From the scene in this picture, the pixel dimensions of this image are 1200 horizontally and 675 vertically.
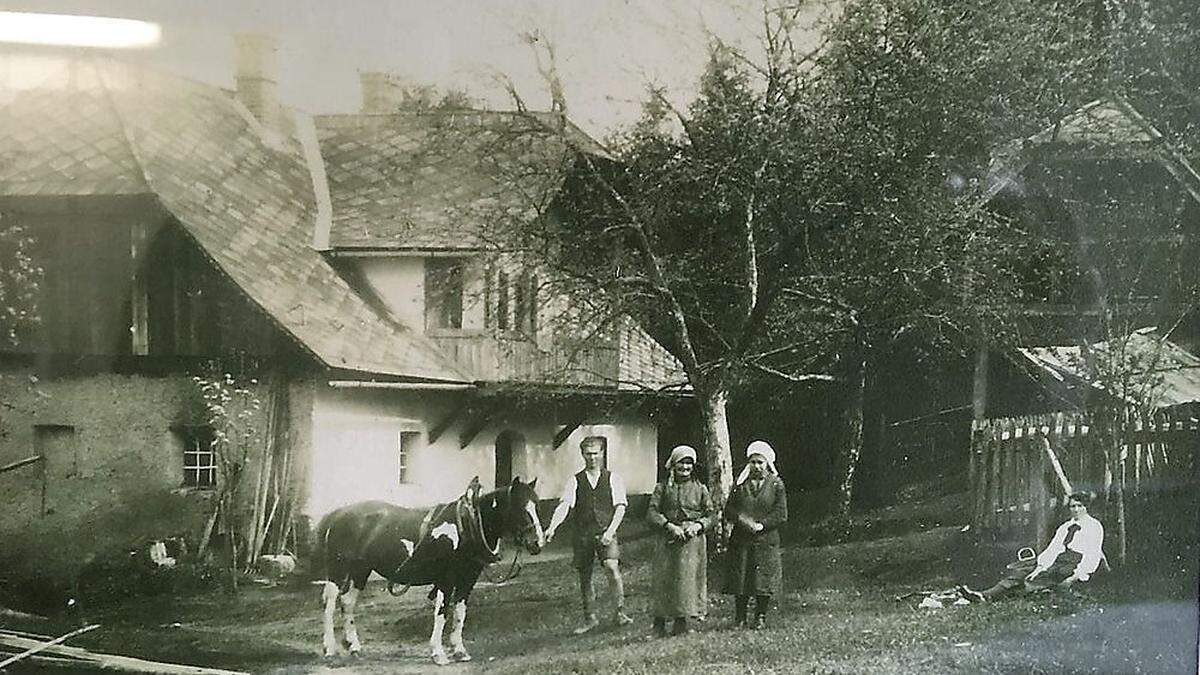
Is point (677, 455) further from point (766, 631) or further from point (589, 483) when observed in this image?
point (766, 631)

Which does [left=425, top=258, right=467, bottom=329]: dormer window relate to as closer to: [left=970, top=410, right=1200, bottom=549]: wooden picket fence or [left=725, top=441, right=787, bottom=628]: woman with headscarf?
[left=725, top=441, right=787, bottom=628]: woman with headscarf

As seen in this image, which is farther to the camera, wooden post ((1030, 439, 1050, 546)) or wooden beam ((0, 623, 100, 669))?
wooden post ((1030, 439, 1050, 546))

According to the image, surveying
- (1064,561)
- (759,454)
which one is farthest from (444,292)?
(1064,561)

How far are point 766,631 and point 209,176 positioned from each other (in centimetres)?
156

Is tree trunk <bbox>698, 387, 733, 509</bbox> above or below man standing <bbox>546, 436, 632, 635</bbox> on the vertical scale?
above

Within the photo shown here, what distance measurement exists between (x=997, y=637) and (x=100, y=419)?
2063mm

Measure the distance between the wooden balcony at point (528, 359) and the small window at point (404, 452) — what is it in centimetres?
18

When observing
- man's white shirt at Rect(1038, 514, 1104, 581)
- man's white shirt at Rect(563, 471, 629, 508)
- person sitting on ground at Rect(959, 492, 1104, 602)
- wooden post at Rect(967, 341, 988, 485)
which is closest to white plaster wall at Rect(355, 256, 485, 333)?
man's white shirt at Rect(563, 471, 629, 508)

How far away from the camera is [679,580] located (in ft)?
8.18

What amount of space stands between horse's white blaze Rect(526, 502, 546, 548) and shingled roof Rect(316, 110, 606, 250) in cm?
58

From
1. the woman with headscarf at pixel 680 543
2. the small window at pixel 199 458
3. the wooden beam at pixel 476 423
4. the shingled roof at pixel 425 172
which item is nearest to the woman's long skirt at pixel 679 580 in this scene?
the woman with headscarf at pixel 680 543

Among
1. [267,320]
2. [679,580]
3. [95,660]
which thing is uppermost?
[267,320]

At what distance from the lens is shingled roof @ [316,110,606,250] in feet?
7.80

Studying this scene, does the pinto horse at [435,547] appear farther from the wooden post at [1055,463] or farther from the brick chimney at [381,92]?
the wooden post at [1055,463]
